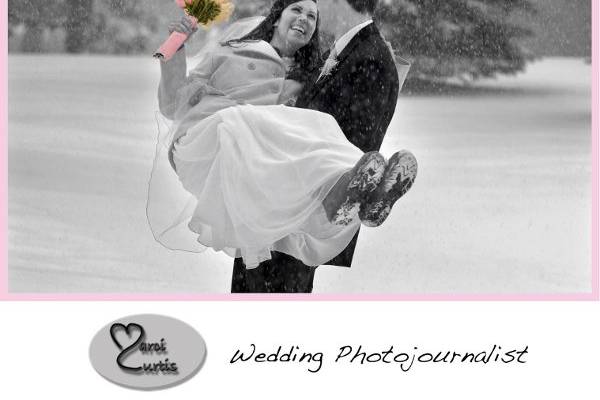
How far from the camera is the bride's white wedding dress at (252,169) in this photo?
11.3 ft

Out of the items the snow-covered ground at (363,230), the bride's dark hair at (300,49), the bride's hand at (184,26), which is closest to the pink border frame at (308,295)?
the snow-covered ground at (363,230)

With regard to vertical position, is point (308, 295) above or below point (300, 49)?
below

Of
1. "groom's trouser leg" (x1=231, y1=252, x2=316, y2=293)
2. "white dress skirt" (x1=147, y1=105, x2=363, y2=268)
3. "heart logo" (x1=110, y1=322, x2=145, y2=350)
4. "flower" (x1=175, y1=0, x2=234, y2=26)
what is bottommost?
"heart logo" (x1=110, y1=322, x2=145, y2=350)

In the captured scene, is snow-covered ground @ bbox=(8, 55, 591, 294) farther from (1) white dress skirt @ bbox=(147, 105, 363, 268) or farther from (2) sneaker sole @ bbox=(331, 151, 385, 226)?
(2) sneaker sole @ bbox=(331, 151, 385, 226)

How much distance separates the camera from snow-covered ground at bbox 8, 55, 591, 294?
438cm

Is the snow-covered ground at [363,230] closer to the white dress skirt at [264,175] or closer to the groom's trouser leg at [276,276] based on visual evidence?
the groom's trouser leg at [276,276]

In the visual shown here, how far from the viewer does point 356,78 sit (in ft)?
11.9

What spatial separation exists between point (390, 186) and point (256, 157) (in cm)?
39

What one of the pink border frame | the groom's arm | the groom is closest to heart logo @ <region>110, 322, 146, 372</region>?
the pink border frame

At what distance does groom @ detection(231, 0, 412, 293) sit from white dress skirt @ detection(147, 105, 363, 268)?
4.8 inches

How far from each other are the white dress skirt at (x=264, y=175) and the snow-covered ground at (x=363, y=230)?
0.70 metres

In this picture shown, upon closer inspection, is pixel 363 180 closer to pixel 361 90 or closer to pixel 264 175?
pixel 264 175

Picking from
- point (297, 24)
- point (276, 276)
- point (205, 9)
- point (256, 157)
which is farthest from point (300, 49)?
point (276, 276)

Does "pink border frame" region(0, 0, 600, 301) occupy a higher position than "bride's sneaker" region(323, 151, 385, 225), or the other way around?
"bride's sneaker" region(323, 151, 385, 225)
